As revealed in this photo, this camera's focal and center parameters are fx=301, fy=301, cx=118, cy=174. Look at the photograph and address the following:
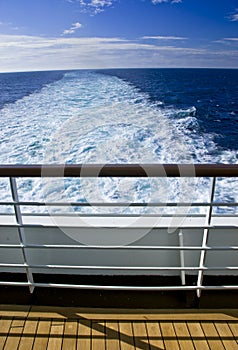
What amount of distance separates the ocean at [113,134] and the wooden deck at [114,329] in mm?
1369

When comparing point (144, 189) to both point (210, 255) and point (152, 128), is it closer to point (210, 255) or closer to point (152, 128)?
point (210, 255)

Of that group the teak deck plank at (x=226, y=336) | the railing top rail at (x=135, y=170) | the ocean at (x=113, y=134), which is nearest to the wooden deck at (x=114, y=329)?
the teak deck plank at (x=226, y=336)

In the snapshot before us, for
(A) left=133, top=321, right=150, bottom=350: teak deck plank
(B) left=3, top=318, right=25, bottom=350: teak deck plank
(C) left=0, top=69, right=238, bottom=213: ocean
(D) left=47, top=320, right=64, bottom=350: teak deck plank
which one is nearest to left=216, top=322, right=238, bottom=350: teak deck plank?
(A) left=133, top=321, right=150, bottom=350: teak deck plank

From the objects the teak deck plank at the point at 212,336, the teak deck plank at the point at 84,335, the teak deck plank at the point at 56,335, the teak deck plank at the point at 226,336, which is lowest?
the teak deck plank at the point at 212,336

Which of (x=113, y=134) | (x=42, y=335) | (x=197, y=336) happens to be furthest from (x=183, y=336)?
(x=113, y=134)

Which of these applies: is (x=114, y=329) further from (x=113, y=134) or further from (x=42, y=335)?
(x=113, y=134)

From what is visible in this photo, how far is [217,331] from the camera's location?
978 mm

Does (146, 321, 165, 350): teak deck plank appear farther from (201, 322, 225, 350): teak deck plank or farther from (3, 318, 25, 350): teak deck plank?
(3, 318, 25, 350): teak deck plank

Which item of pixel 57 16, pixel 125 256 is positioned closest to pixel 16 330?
pixel 125 256

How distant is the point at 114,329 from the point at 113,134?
3903 mm

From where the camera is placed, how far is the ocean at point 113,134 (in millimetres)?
2920

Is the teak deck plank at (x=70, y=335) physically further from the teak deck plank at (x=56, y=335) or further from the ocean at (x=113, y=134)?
the ocean at (x=113, y=134)

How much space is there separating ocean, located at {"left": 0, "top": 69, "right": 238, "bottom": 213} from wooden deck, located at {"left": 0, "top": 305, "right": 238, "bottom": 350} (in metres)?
1.37

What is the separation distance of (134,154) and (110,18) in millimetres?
5420
